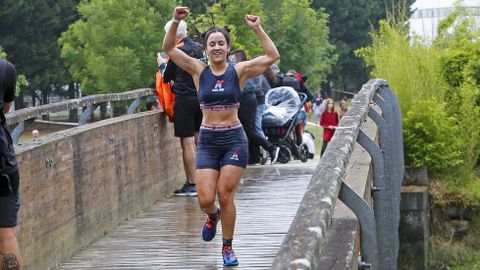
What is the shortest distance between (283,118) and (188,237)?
7946 millimetres

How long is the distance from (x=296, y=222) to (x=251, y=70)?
522 centimetres

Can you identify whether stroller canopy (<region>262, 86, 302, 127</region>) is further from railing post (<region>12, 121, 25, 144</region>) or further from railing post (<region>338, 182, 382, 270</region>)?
railing post (<region>338, 182, 382, 270</region>)

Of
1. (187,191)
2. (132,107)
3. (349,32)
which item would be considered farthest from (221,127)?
(349,32)

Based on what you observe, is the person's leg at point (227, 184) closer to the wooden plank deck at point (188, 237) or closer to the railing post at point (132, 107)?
the wooden plank deck at point (188, 237)

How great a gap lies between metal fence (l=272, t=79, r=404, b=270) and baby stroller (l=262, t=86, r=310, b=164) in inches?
300

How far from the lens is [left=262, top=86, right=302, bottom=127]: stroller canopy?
60.6 feet

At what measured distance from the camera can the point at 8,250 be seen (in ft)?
21.5

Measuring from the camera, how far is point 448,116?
1669 cm

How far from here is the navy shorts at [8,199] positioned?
642 centimetres

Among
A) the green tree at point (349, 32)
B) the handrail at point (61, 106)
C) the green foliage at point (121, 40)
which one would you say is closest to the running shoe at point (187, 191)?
the handrail at point (61, 106)

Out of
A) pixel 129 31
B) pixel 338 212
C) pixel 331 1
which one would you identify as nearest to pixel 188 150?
pixel 338 212

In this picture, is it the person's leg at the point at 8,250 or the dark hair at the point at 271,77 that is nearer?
the person's leg at the point at 8,250

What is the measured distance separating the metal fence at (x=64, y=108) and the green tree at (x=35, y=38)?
4838cm

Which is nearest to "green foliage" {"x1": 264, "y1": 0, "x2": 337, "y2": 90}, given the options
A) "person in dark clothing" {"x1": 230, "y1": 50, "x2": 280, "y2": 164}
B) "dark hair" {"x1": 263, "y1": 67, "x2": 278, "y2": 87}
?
"dark hair" {"x1": 263, "y1": 67, "x2": 278, "y2": 87}
